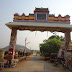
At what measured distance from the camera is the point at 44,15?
10.4 m

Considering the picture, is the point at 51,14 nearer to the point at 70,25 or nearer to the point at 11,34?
the point at 70,25

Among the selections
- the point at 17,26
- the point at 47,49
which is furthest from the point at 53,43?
the point at 17,26

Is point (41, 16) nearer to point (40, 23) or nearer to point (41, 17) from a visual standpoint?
point (41, 17)

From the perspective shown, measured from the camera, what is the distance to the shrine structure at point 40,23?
9.55 metres

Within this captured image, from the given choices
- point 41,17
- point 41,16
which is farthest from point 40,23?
point 41,16

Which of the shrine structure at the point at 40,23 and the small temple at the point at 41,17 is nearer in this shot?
the shrine structure at the point at 40,23

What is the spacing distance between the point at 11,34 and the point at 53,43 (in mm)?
10934

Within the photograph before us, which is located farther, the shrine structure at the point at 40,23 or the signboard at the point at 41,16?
the signboard at the point at 41,16

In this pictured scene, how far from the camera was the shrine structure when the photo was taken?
955 cm

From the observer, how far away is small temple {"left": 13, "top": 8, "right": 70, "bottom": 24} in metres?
10.2

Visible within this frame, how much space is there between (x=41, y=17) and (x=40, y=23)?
1028 millimetres

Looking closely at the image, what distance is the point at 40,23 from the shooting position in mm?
9875

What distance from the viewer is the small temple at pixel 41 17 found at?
10.2 metres

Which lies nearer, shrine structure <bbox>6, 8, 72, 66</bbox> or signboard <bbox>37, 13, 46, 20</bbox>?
shrine structure <bbox>6, 8, 72, 66</bbox>
